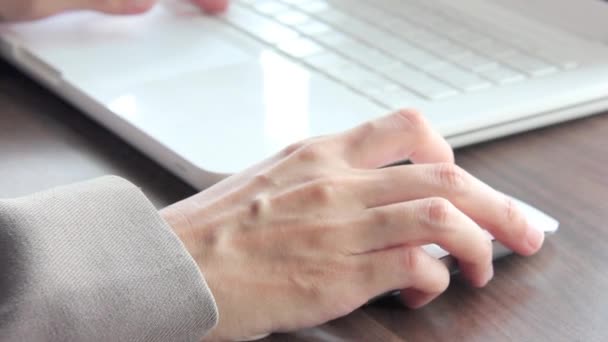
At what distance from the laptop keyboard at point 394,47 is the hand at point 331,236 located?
227mm

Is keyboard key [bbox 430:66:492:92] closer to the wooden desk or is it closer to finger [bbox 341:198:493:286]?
the wooden desk

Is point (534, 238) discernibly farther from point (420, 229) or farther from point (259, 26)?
point (259, 26)

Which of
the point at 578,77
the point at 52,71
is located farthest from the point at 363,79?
the point at 52,71

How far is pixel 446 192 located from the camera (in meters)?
0.69

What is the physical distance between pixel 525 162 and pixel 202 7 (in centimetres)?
48

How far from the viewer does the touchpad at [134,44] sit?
97 centimetres

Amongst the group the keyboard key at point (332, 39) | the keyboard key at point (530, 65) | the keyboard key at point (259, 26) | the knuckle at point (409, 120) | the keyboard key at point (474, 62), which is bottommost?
the keyboard key at point (259, 26)

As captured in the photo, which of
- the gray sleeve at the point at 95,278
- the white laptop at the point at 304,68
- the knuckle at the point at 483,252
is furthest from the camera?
the white laptop at the point at 304,68

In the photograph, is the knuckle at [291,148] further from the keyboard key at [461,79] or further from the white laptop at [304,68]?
the keyboard key at [461,79]

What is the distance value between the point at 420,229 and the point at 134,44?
0.52m

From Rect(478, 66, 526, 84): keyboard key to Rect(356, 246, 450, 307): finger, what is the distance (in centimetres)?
36

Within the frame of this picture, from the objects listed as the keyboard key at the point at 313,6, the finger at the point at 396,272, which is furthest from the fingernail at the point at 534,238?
the keyboard key at the point at 313,6

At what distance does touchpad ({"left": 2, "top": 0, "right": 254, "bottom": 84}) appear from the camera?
0.97 metres

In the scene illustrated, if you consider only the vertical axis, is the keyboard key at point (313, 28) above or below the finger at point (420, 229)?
below
